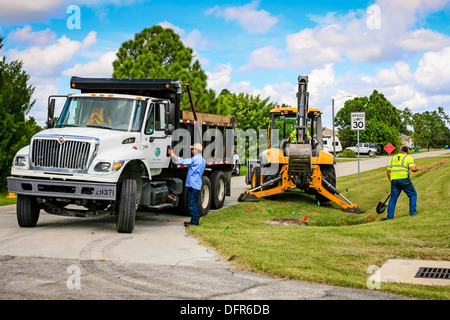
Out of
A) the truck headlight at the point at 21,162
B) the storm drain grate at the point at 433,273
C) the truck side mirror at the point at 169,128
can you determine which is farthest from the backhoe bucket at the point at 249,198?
the storm drain grate at the point at 433,273

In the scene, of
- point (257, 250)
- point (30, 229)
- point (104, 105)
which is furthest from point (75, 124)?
point (257, 250)

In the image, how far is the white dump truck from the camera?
1003cm

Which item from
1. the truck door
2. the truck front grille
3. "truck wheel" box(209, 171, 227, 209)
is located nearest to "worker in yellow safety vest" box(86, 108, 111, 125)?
the truck door

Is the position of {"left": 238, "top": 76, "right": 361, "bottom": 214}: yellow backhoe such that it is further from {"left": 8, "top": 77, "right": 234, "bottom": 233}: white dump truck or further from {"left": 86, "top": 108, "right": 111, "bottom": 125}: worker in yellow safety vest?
{"left": 86, "top": 108, "right": 111, "bottom": 125}: worker in yellow safety vest

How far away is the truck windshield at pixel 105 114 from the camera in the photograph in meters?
11.2

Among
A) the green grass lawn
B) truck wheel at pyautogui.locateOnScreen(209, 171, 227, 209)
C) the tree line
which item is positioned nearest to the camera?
the green grass lawn

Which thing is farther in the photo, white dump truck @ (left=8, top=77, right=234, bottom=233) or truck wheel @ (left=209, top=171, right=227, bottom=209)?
truck wheel @ (left=209, top=171, right=227, bottom=209)

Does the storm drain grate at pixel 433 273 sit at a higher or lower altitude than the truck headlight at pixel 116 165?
lower

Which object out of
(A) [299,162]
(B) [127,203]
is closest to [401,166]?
(A) [299,162]

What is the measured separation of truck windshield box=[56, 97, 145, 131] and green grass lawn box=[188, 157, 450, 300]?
2.76m

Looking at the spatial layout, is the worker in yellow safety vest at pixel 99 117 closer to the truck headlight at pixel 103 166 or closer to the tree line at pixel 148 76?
the truck headlight at pixel 103 166

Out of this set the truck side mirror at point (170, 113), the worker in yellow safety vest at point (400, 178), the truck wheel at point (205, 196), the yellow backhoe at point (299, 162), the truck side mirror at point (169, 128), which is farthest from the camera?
the yellow backhoe at point (299, 162)

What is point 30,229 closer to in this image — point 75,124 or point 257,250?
point 75,124
